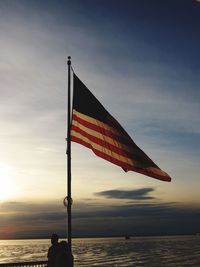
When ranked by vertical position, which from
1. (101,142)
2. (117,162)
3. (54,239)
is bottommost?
(54,239)

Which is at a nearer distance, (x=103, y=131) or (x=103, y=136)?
(x=103, y=136)

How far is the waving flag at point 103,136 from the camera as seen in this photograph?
13242mm

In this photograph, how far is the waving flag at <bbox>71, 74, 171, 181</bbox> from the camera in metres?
13.2

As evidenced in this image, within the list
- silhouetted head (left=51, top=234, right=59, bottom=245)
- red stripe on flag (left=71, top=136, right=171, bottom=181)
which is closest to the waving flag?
red stripe on flag (left=71, top=136, right=171, bottom=181)

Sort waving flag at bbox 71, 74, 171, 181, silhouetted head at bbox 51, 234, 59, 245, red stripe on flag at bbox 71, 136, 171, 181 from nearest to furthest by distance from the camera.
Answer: silhouetted head at bbox 51, 234, 59, 245, red stripe on flag at bbox 71, 136, 171, 181, waving flag at bbox 71, 74, 171, 181

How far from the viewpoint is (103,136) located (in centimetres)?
1352

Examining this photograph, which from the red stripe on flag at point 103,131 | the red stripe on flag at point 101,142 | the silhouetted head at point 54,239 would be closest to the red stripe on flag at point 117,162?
the red stripe on flag at point 101,142

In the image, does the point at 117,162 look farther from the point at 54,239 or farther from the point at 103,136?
the point at 54,239

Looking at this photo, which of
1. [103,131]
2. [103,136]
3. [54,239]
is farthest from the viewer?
[103,131]

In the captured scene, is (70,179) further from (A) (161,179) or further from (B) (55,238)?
(A) (161,179)

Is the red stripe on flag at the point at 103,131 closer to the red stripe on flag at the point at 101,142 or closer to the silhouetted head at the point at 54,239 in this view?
the red stripe on flag at the point at 101,142

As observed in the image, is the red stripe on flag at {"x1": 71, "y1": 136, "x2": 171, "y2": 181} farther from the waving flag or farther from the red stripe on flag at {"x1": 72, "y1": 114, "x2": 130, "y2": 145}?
the red stripe on flag at {"x1": 72, "y1": 114, "x2": 130, "y2": 145}

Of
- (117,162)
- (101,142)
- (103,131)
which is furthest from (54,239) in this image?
(103,131)

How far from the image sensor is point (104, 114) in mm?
13797
